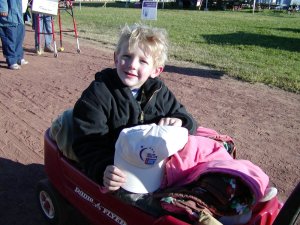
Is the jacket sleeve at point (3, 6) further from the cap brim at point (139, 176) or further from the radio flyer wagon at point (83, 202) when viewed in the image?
the cap brim at point (139, 176)

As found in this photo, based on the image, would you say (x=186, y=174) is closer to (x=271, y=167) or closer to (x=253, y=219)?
(x=253, y=219)

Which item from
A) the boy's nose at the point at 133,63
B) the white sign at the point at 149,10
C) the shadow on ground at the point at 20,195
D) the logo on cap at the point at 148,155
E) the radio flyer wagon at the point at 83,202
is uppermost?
the boy's nose at the point at 133,63

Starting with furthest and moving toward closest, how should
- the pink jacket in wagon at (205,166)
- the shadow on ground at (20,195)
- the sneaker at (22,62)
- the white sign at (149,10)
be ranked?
the white sign at (149,10)
the sneaker at (22,62)
the shadow on ground at (20,195)
the pink jacket in wagon at (205,166)

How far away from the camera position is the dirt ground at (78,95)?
3078 mm

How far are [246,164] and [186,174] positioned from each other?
27 cm

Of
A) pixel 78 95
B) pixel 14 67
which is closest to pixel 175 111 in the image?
pixel 78 95

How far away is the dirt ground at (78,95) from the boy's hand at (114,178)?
0.96 metres

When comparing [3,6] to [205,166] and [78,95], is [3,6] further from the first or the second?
[205,166]

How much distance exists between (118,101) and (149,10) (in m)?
Answer: 6.12

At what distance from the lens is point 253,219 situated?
1710mm

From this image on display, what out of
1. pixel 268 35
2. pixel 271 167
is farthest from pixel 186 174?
pixel 268 35

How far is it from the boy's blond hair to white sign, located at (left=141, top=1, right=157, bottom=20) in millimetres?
5884

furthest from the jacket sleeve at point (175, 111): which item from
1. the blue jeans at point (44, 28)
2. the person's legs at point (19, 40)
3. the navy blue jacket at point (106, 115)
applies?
the blue jeans at point (44, 28)

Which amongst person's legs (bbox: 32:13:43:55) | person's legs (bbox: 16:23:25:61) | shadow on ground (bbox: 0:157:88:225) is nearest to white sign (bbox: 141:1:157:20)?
person's legs (bbox: 32:13:43:55)
